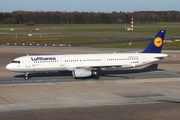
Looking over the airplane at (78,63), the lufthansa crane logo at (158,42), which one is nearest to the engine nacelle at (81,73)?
the airplane at (78,63)

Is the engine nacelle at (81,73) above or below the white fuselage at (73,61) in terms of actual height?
below

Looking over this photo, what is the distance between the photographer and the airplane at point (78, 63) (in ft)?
177


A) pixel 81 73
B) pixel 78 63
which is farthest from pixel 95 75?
pixel 78 63

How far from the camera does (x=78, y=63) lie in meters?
55.6

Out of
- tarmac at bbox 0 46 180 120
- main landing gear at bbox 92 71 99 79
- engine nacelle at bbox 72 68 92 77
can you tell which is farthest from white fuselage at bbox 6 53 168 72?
tarmac at bbox 0 46 180 120

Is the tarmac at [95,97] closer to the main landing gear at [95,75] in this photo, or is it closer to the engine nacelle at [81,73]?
the engine nacelle at [81,73]

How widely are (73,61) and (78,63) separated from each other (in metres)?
0.79

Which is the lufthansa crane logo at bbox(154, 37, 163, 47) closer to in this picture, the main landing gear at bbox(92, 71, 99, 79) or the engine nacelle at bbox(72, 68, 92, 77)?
the main landing gear at bbox(92, 71, 99, 79)

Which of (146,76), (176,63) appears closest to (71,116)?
(146,76)

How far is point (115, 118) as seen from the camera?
33531mm

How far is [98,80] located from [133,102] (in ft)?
48.4

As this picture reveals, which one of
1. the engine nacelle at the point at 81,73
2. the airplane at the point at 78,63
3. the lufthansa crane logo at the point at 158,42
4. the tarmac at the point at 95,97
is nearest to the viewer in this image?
the tarmac at the point at 95,97

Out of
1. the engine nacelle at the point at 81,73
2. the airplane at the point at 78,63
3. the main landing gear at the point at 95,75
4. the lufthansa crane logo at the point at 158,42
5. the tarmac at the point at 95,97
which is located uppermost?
the lufthansa crane logo at the point at 158,42

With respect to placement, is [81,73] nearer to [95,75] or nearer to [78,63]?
[78,63]
